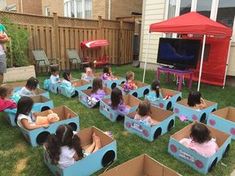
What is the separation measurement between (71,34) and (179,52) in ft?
15.5

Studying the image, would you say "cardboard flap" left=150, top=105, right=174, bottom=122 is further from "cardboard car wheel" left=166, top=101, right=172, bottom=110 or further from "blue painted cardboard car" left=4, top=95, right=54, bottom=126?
"blue painted cardboard car" left=4, top=95, right=54, bottom=126

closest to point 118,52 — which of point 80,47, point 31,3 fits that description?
point 80,47

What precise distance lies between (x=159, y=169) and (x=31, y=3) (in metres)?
19.9

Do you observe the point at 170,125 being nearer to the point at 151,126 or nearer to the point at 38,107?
the point at 151,126

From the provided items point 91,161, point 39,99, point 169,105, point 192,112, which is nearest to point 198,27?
point 169,105

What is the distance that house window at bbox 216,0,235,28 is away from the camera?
7.66 metres

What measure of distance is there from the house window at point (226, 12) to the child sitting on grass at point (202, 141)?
591 centimetres

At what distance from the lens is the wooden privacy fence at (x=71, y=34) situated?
29.0 ft

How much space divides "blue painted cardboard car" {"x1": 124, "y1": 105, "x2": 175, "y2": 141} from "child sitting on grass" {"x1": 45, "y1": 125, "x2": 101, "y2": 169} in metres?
1.39

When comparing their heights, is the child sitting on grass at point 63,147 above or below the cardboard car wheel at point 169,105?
above

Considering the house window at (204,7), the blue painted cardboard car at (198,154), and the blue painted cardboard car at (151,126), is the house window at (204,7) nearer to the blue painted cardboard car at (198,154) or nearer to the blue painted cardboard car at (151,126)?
the blue painted cardboard car at (151,126)

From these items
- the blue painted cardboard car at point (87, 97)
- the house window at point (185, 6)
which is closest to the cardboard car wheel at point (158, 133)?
the blue painted cardboard car at point (87, 97)

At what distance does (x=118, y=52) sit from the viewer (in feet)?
39.2

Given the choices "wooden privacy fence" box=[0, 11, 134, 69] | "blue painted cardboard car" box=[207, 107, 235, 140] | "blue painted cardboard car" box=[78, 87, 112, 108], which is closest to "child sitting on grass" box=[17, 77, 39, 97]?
"blue painted cardboard car" box=[78, 87, 112, 108]
